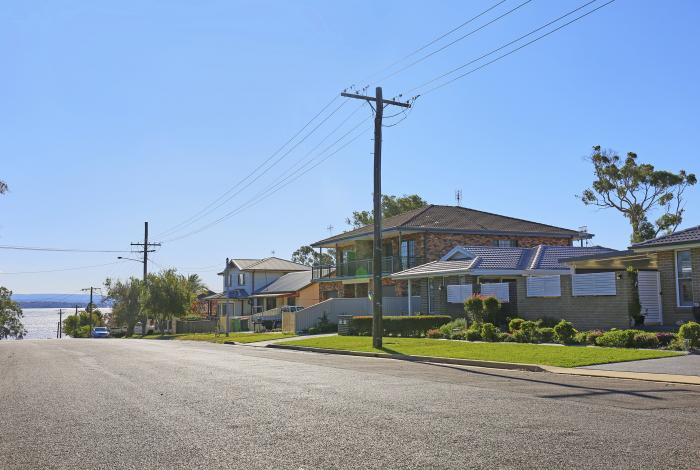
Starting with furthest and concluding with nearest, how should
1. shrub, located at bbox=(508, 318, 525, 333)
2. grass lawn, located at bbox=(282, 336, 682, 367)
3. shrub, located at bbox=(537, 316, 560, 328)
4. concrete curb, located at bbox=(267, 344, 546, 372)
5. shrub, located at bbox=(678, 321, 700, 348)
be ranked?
shrub, located at bbox=(537, 316, 560, 328) → shrub, located at bbox=(508, 318, 525, 333) → shrub, located at bbox=(678, 321, 700, 348) → grass lawn, located at bbox=(282, 336, 682, 367) → concrete curb, located at bbox=(267, 344, 546, 372)

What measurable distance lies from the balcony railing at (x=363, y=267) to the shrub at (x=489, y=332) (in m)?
13.9

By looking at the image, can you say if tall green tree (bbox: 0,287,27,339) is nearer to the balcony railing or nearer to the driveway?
the balcony railing

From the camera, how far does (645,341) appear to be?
64.7 feet

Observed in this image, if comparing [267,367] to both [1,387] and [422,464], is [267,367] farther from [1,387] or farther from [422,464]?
[422,464]

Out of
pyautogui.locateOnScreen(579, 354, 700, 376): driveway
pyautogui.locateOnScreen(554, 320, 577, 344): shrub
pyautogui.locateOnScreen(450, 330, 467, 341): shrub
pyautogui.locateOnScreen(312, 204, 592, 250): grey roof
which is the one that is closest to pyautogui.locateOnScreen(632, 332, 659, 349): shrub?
pyautogui.locateOnScreen(579, 354, 700, 376): driveway

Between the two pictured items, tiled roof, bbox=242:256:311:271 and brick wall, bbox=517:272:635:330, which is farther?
tiled roof, bbox=242:256:311:271

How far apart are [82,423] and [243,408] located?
2.30m

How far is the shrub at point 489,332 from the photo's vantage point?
2502 centimetres

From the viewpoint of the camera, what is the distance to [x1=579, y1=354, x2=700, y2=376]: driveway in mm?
14938

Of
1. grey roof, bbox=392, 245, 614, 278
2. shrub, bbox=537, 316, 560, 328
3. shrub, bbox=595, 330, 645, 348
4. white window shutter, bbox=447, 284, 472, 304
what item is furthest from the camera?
white window shutter, bbox=447, 284, 472, 304

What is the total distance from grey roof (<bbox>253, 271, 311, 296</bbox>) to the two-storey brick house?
10.5 meters

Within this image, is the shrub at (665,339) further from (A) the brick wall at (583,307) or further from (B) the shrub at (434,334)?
(B) the shrub at (434,334)

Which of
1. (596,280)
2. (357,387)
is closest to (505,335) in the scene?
(596,280)

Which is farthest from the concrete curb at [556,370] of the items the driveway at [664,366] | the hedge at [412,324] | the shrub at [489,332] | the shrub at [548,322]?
the hedge at [412,324]
